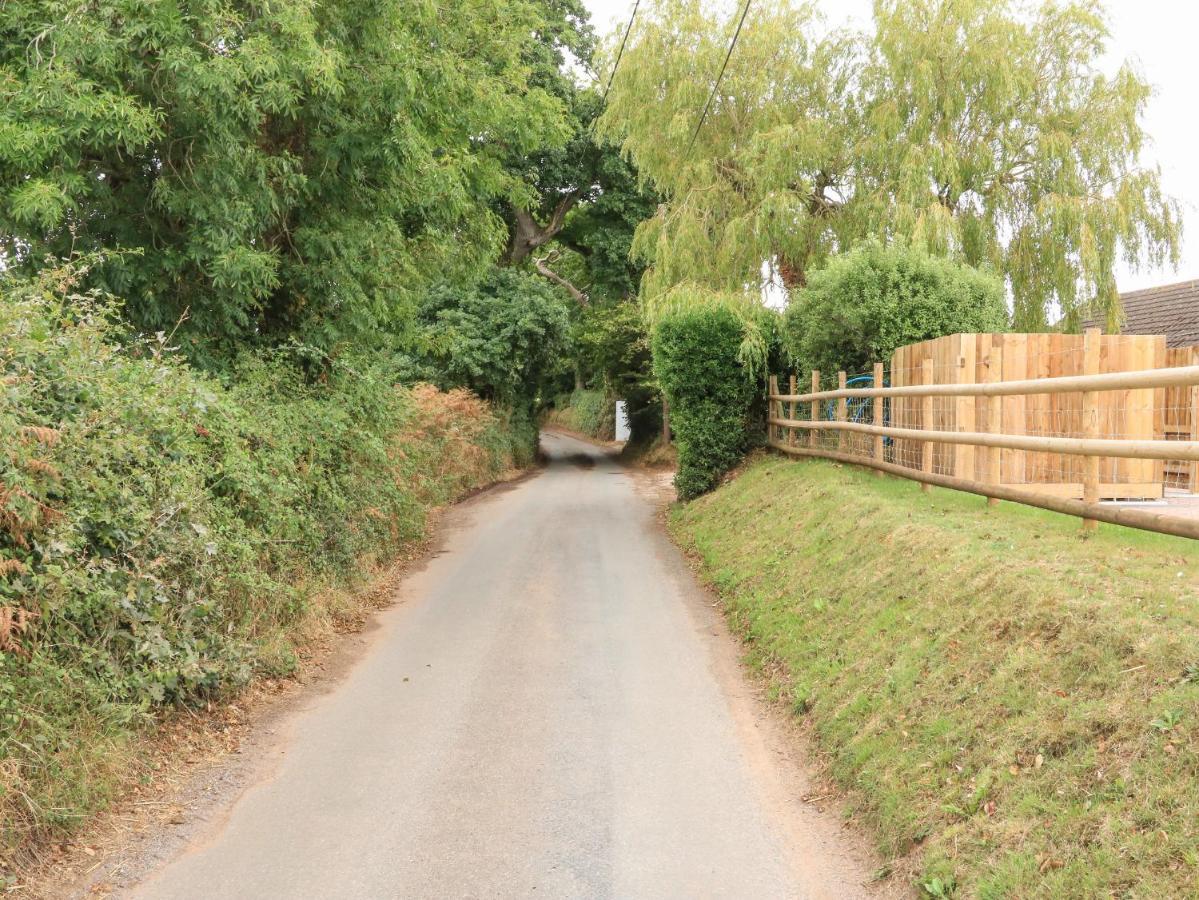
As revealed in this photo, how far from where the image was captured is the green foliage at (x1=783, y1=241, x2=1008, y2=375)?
40.4ft

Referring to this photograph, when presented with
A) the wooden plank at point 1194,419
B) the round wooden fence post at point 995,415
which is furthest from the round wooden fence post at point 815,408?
the wooden plank at point 1194,419

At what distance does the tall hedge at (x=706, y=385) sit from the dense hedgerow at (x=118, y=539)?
29.5ft

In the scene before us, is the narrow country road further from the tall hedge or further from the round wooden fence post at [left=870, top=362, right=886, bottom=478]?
the tall hedge

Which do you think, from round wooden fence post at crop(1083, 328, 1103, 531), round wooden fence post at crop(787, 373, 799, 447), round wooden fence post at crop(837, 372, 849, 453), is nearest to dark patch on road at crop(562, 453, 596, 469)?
round wooden fence post at crop(787, 373, 799, 447)

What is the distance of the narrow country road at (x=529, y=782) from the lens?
4312 millimetres

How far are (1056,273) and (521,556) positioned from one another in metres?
11.1

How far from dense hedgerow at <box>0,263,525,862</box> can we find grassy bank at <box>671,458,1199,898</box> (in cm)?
412

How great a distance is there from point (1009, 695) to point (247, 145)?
834 centimetres

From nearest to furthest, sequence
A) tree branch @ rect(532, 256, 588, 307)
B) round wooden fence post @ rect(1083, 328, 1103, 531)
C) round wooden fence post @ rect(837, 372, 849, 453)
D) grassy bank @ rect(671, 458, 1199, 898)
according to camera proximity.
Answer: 1. grassy bank @ rect(671, 458, 1199, 898)
2. round wooden fence post @ rect(1083, 328, 1103, 531)
3. round wooden fence post @ rect(837, 372, 849, 453)
4. tree branch @ rect(532, 256, 588, 307)

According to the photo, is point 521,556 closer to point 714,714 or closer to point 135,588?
point 714,714

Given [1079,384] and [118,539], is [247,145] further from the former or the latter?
[1079,384]

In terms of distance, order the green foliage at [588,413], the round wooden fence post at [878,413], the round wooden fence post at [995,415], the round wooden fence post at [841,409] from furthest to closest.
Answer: the green foliage at [588,413] → the round wooden fence post at [841,409] → the round wooden fence post at [878,413] → the round wooden fence post at [995,415]

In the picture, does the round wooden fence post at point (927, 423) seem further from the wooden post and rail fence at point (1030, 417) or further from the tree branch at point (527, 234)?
the tree branch at point (527, 234)

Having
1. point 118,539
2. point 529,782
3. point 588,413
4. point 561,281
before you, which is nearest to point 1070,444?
point 529,782
